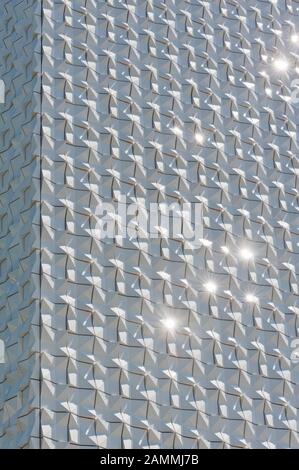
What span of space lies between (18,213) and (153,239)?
4.55m

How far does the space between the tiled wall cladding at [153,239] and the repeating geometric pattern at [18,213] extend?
0.26 feet

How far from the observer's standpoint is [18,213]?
4341cm

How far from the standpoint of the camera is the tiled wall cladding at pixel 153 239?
40844 mm

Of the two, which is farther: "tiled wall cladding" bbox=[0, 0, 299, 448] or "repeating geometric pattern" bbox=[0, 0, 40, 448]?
"tiled wall cladding" bbox=[0, 0, 299, 448]

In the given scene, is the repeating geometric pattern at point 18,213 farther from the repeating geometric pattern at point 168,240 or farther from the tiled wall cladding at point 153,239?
the repeating geometric pattern at point 168,240

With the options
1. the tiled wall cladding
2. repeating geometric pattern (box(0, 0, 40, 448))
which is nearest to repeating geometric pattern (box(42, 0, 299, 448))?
the tiled wall cladding

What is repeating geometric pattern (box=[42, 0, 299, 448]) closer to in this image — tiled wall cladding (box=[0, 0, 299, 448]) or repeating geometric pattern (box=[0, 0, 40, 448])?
tiled wall cladding (box=[0, 0, 299, 448])

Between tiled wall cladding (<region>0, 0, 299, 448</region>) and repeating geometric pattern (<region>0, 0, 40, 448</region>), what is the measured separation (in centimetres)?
8

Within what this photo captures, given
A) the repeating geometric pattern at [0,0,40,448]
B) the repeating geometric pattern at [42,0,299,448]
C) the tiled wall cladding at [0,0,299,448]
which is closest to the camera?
the repeating geometric pattern at [0,0,40,448]

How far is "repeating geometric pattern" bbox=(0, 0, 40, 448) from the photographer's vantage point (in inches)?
1563

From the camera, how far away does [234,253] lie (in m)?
45.7

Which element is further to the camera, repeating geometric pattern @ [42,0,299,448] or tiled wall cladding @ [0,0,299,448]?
repeating geometric pattern @ [42,0,299,448]

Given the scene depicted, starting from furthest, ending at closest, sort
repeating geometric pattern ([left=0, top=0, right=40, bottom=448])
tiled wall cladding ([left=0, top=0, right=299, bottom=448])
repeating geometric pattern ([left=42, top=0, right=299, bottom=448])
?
repeating geometric pattern ([left=42, top=0, right=299, bottom=448]) → tiled wall cladding ([left=0, top=0, right=299, bottom=448]) → repeating geometric pattern ([left=0, top=0, right=40, bottom=448])
